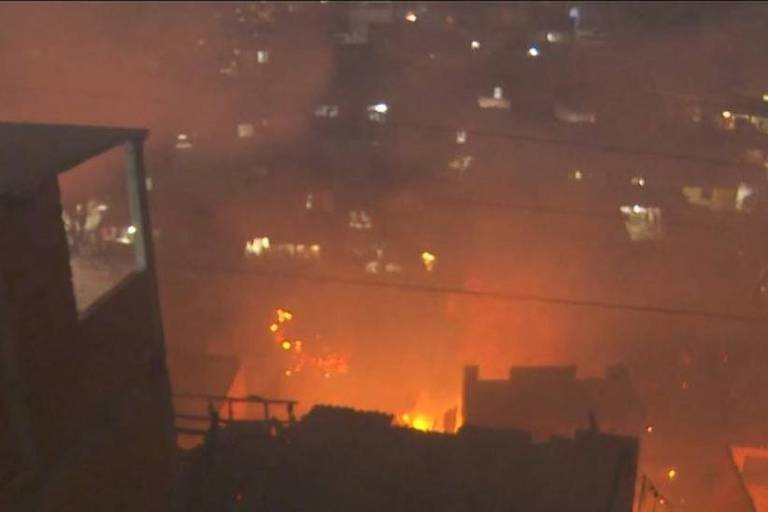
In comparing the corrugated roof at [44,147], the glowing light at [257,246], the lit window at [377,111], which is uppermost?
the corrugated roof at [44,147]

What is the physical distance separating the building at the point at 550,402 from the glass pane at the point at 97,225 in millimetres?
2359

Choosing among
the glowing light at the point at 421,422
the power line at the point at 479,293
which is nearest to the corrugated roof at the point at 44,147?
the power line at the point at 479,293

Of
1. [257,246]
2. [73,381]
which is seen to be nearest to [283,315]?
[257,246]

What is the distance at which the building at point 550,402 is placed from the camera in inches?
207

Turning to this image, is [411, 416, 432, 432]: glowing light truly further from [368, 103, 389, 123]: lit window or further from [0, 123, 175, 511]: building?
[368, 103, 389, 123]: lit window

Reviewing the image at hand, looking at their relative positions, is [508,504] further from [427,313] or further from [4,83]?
[427,313]

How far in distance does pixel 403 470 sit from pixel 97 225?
4.51 m

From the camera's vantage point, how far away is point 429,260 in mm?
10711

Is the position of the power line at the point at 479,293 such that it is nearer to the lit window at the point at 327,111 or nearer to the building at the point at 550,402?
the building at the point at 550,402

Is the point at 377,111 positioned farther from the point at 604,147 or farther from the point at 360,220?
the point at 604,147

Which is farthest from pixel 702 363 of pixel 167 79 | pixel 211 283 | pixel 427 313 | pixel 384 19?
pixel 384 19

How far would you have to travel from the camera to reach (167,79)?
11.1 m

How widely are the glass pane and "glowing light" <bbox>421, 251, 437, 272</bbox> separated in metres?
3.59

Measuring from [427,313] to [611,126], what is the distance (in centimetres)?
284
